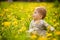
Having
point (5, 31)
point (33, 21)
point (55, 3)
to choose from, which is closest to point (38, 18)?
point (33, 21)

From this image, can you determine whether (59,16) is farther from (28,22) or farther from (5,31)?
(5,31)

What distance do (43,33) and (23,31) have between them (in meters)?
0.15

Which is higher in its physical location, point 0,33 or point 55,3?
point 0,33

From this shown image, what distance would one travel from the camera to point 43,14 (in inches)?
63.8

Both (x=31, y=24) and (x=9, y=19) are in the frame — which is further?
(x=9, y=19)

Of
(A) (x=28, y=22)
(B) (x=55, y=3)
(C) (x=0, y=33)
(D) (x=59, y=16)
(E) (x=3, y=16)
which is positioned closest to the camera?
(C) (x=0, y=33)

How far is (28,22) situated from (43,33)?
0.18 m

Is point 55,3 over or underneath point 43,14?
underneath

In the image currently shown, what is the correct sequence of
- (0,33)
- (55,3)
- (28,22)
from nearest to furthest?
(0,33) → (28,22) → (55,3)

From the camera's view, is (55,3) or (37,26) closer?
(37,26)

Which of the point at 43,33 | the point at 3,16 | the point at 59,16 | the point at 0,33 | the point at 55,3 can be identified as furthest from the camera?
the point at 55,3

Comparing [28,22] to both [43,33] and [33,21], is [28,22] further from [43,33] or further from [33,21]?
[43,33]

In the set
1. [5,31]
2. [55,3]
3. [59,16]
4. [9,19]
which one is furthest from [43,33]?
[55,3]

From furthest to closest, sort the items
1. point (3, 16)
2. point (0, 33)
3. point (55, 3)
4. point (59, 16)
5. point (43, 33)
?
1. point (55, 3)
2. point (59, 16)
3. point (3, 16)
4. point (43, 33)
5. point (0, 33)
